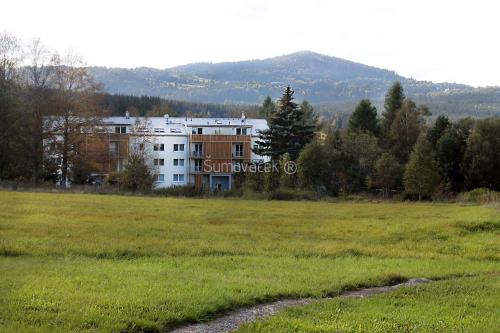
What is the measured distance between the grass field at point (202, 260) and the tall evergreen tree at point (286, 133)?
3800 cm

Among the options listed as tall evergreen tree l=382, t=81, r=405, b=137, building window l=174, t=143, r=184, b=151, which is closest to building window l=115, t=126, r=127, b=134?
building window l=174, t=143, r=184, b=151

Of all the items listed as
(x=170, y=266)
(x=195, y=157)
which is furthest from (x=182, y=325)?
(x=195, y=157)

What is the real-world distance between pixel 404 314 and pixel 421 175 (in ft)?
143

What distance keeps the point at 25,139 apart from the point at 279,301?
50.8 metres

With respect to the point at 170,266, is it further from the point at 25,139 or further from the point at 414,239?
the point at 25,139

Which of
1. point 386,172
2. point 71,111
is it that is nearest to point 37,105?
point 71,111

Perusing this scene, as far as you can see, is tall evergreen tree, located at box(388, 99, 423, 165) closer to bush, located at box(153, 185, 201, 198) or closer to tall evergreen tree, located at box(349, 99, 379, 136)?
tall evergreen tree, located at box(349, 99, 379, 136)

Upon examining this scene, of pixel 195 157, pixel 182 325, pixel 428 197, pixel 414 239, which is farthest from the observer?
pixel 195 157

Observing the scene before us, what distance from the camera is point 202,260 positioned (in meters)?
16.3

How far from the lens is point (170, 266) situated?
49.2 ft

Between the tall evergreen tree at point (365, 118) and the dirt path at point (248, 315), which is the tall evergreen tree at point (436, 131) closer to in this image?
the tall evergreen tree at point (365, 118)

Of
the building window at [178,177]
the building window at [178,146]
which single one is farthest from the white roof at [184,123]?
→ the building window at [178,177]

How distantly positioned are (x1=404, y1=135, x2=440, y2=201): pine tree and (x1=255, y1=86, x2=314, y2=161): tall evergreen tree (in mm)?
18667

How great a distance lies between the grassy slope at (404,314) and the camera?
29.3 feet
